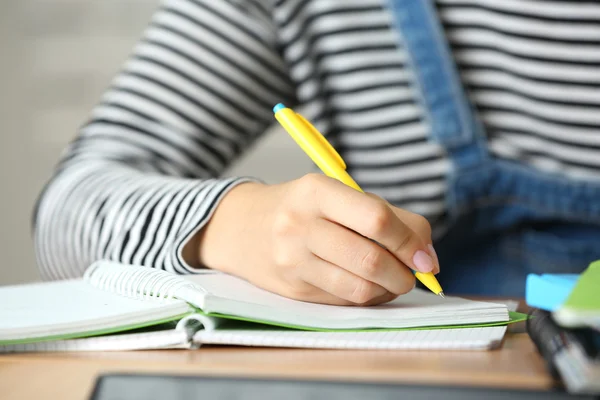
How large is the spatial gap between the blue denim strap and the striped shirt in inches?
0.5

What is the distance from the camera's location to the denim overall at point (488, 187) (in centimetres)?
61

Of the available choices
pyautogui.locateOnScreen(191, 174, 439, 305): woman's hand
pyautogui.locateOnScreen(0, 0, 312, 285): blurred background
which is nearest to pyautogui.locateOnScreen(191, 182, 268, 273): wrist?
pyautogui.locateOnScreen(191, 174, 439, 305): woman's hand

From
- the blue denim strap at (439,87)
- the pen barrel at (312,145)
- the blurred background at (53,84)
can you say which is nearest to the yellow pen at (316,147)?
the pen barrel at (312,145)

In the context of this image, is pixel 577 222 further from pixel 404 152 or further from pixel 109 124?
pixel 109 124

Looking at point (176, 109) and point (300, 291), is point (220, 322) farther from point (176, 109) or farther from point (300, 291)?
point (176, 109)

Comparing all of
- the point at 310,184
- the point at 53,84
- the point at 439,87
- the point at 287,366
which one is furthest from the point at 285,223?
the point at 53,84

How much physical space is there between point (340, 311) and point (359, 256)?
0.10 feet

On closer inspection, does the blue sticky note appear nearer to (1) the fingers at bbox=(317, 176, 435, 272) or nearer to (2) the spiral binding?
(1) the fingers at bbox=(317, 176, 435, 272)

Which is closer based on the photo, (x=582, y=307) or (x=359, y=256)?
(x=582, y=307)

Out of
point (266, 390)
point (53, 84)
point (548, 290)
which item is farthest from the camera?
point (53, 84)

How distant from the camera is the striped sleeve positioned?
1.89 ft

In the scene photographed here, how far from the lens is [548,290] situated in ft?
1.13

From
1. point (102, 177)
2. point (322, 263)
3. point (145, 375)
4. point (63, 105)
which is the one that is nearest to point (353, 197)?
point (322, 263)

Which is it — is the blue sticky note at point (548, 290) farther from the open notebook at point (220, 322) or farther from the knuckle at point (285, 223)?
the knuckle at point (285, 223)
